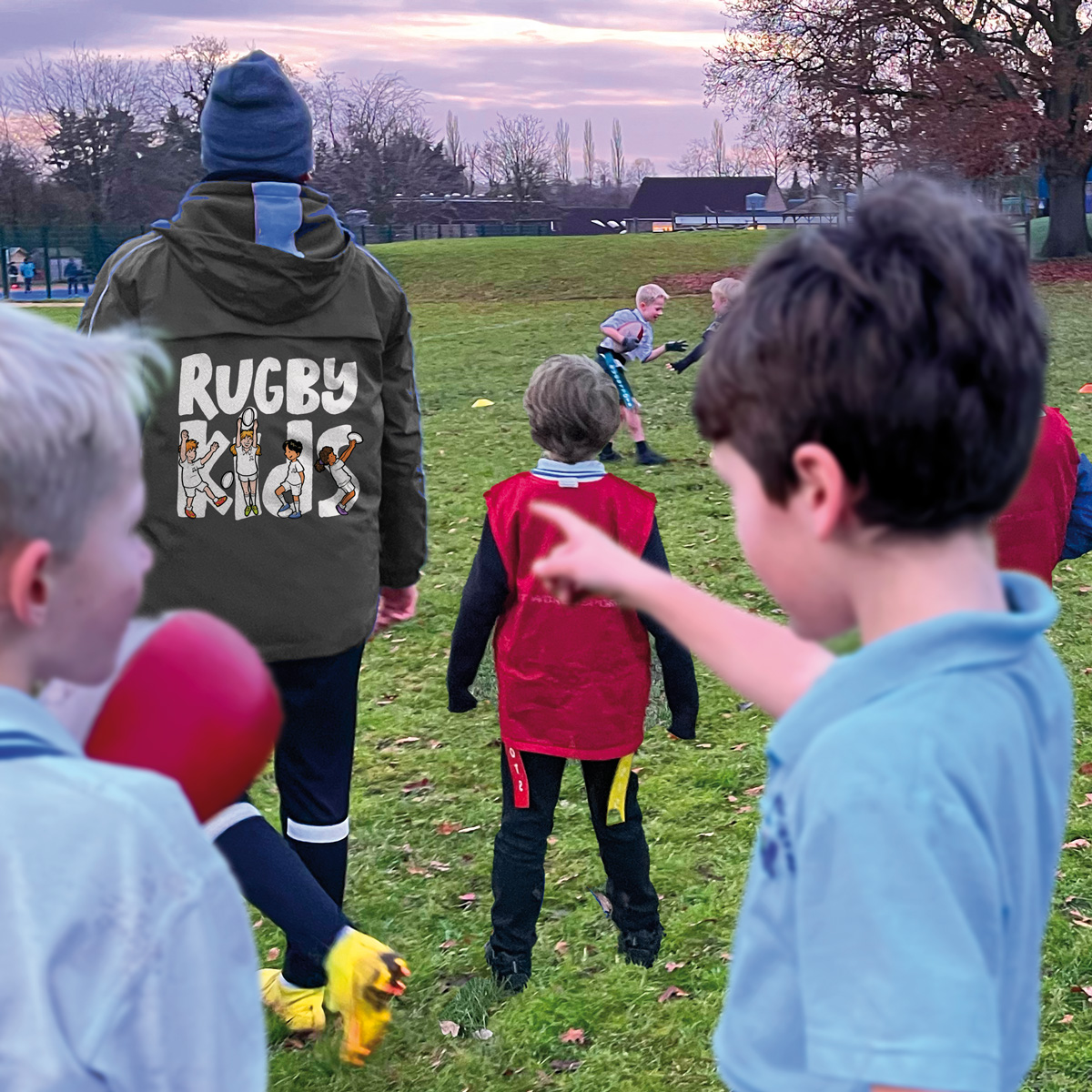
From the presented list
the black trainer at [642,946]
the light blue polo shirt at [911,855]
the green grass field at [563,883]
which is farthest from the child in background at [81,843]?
the black trainer at [642,946]

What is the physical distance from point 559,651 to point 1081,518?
167cm

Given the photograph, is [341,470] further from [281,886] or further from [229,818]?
[281,886]

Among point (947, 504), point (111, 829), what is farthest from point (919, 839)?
point (111, 829)

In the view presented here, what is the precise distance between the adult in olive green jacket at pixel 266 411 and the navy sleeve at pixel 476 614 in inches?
14.7

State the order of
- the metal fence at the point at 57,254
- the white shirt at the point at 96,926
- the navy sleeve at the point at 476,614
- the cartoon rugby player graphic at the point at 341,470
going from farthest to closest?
the metal fence at the point at 57,254 → the navy sleeve at the point at 476,614 → the cartoon rugby player graphic at the point at 341,470 → the white shirt at the point at 96,926

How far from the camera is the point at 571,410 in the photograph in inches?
132

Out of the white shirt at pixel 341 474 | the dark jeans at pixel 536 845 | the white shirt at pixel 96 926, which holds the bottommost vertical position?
the dark jeans at pixel 536 845

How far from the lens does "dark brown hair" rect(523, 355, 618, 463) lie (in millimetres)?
3350

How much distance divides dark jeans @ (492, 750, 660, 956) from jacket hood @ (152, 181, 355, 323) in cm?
138

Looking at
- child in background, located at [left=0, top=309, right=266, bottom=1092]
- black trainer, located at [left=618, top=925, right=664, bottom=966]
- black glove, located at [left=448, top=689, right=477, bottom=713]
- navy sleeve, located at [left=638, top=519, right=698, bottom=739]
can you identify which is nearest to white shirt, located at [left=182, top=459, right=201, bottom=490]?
black glove, located at [left=448, top=689, right=477, bottom=713]

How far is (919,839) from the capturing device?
3.70 ft

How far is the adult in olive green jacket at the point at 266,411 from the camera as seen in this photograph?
2.94m

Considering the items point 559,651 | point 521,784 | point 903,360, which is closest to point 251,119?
point 559,651

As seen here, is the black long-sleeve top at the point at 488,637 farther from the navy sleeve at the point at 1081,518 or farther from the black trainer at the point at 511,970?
the navy sleeve at the point at 1081,518
